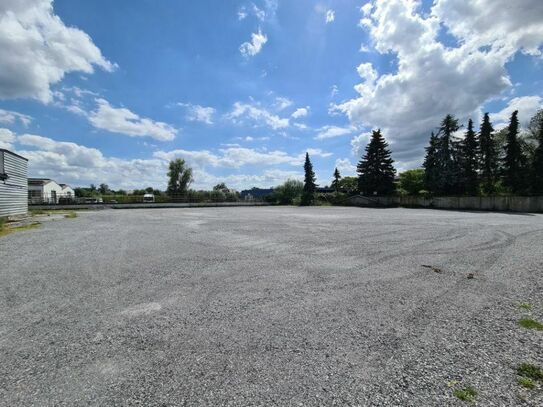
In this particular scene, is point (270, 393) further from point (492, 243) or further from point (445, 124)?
point (445, 124)

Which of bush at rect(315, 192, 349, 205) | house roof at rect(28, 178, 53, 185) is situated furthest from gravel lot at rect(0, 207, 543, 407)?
house roof at rect(28, 178, 53, 185)

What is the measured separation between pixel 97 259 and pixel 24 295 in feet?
8.72

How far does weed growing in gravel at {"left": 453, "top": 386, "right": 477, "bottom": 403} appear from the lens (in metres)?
2.23

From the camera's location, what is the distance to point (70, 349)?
9.96 feet

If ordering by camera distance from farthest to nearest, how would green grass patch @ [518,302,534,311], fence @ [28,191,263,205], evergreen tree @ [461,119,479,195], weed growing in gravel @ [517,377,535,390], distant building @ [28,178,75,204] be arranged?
1. fence @ [28,191,263,205]
2. distant building @ [28,178,75,204]
3. evergreen tree @ [461,119,479,195]
4. green grass patch @ [518,302,534,311]
5. weed growing in gravel @ [517,377,535,390]

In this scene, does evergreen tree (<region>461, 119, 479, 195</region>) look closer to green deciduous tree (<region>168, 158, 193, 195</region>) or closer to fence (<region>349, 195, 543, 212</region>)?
fence (<region>349, 195, 543, 212</region>)

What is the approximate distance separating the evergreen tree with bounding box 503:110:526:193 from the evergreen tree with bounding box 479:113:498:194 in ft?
12.4

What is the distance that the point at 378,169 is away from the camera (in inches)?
1784

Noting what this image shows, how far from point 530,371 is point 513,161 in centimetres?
4285

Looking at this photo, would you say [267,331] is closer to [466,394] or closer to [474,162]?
[466,394]

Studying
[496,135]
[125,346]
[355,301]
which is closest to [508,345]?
[355,301]

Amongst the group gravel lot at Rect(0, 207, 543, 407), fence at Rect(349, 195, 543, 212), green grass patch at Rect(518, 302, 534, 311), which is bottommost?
gravel lot at Rect(0, 207, 543, 407)

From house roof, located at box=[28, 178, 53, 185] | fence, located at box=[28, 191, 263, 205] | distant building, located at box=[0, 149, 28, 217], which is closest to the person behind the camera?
distant building, located at box=[0, 149, 28, 217]

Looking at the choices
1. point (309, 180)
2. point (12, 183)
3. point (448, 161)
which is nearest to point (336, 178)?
point (309, 180)
